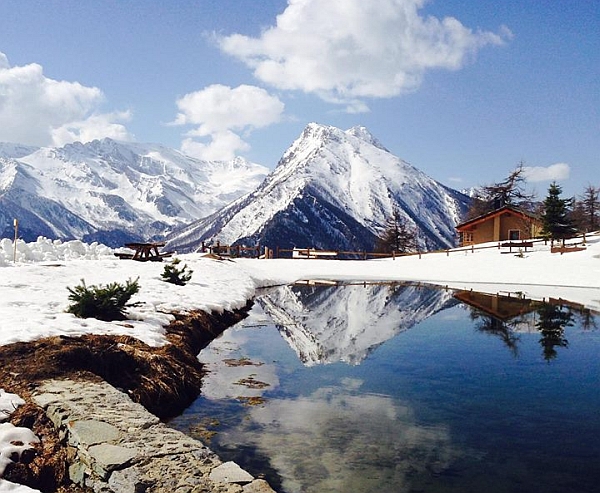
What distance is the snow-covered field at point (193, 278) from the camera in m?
12.4

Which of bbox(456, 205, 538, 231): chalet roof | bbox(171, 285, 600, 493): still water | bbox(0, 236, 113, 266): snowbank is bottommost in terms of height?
bbox(171, 285, 600, 493): still water

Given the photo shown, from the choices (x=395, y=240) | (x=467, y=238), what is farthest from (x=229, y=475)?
(x=395, y=240)

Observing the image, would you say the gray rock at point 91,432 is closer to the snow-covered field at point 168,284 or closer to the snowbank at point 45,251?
the snow-covered field at point 168,284

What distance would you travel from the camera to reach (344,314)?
76.3ft

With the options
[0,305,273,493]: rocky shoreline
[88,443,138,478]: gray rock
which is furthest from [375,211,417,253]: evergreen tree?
[88,443,138,478]: gray rock

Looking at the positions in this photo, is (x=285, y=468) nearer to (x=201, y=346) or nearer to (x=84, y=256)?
(x=201, y=346)

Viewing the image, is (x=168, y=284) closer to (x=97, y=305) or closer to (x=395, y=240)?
(x=97, y=305)

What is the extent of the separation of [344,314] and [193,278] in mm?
8175

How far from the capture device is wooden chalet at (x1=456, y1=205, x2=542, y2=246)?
78.7 m

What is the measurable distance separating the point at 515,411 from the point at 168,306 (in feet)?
35.6

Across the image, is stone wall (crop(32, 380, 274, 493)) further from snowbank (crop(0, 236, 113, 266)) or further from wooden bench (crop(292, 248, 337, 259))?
wooden bench (crop(292, 248, 337, 259))

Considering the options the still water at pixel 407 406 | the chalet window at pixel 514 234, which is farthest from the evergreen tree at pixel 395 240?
the still water at pixel 407 406

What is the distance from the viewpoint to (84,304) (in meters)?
12.9

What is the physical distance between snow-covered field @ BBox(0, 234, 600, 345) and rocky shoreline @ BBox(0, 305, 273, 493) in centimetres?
127
